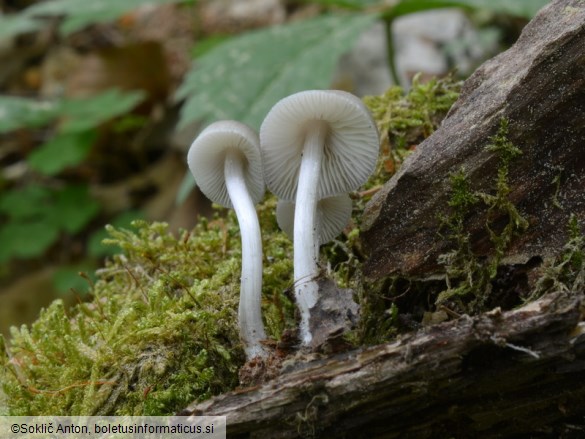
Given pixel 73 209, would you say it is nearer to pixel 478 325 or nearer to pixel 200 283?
pixel 200 283

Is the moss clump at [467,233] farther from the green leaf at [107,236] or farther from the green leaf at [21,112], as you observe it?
the green leaf at [21,112]

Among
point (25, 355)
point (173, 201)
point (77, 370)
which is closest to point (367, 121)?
point (77, 370)

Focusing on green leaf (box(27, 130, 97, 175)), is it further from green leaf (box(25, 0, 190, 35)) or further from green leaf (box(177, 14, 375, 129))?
green leaf (box(177, 14, 375, 129))

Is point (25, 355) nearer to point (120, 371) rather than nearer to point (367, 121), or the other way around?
point (120, 371)

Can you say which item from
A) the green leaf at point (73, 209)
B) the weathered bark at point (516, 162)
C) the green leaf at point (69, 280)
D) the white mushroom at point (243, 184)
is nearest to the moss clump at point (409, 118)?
the weathered bark at point (516, 162)

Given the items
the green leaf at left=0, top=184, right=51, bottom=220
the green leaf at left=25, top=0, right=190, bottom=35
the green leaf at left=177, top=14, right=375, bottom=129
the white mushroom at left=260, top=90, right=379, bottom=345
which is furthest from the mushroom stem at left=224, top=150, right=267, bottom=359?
the green leaf at left=0, top=184, right=51, bottom=220
